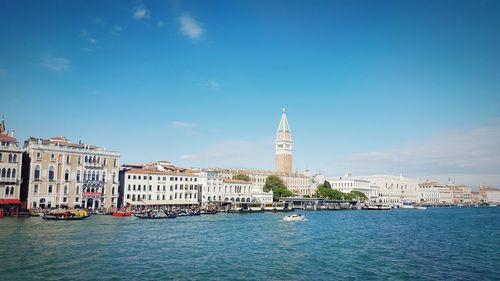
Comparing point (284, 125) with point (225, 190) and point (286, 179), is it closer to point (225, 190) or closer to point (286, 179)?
point (286, 179)

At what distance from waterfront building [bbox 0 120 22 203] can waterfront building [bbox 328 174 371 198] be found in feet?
348

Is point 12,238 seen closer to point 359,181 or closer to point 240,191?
point 240,191

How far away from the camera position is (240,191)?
81.6 meters

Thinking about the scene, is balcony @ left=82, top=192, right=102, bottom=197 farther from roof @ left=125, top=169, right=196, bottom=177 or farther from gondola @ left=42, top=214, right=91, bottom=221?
Result: gondola @ left=42, top=214, right=91, bottom=221

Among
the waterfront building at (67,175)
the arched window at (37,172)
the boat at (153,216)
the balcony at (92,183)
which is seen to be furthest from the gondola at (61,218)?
the balcony at (92,183)

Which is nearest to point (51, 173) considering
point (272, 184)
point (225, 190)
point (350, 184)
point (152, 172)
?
point (152, 172)

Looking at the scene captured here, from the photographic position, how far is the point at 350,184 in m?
140

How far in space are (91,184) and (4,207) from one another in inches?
424

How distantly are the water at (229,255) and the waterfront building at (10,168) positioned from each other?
13805 mm

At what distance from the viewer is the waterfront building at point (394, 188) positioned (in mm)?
153750

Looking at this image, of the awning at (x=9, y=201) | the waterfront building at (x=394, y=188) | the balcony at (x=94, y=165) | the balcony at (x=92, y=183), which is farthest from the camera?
the waterfront building at (x=394, y=188)

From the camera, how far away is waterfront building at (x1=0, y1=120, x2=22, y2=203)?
4872 cm

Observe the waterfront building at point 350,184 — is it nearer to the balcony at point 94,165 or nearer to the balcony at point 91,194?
the balcony at point 94,165

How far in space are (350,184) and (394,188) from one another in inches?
1171
